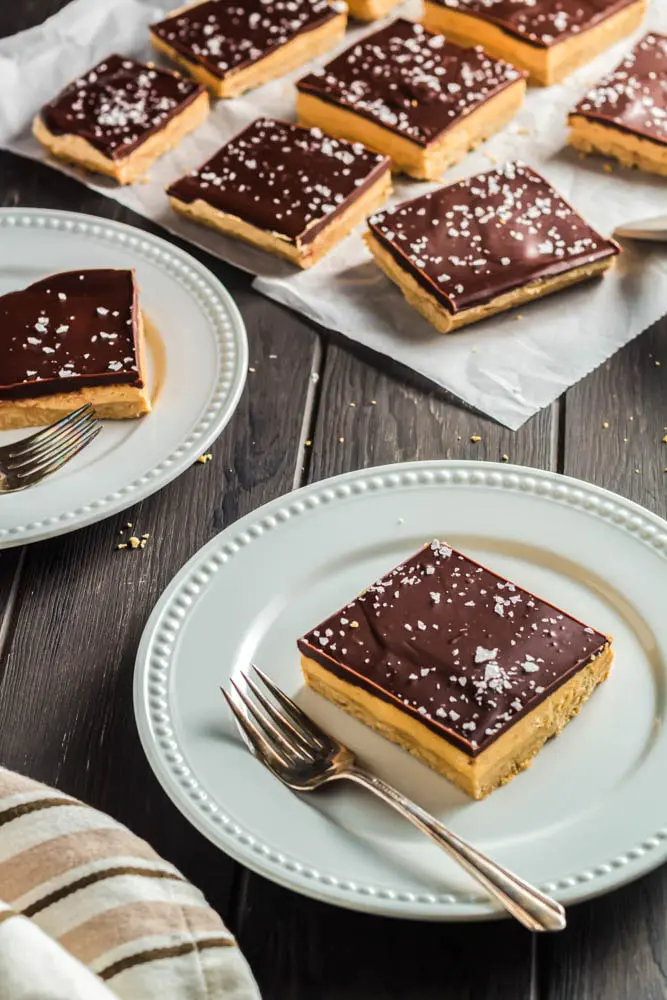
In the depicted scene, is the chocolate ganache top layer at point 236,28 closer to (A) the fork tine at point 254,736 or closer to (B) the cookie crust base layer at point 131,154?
(B) the cookie crust base layer at point 131,154

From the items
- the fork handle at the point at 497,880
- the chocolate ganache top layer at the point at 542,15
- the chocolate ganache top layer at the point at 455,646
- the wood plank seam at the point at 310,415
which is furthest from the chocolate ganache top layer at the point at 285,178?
the fork handle at the point at 497,880

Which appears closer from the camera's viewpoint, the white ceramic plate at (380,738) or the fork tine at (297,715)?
the white ceramic plate at (380,738)

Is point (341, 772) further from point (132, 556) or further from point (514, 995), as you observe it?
point (132, 556)

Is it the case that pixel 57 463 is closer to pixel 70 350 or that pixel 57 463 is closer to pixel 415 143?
pixel 70 350

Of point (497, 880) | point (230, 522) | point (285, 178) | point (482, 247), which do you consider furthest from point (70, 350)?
point (497, 880)

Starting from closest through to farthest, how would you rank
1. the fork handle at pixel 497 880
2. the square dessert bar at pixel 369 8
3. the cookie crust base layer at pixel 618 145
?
the fork handle at pixel 497 880 < the cookie crust base layer at pixel 618 145 < the square dessert bar at pixel 369 8

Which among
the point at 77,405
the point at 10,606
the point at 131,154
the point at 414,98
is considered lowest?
the point at 10,606

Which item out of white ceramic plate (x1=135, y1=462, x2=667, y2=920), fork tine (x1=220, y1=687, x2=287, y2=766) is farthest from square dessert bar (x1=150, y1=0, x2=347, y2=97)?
fork tine (x1=220, y1=687, x2=287, y2=766)
